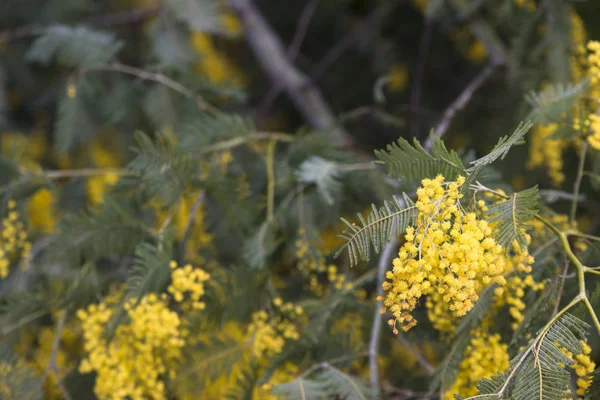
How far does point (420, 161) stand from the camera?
99 centimetres

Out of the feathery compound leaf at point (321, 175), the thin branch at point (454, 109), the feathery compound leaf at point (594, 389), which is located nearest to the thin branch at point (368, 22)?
the thin branch at point (454, 109)

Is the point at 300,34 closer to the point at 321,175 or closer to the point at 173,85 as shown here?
the point at 173,85

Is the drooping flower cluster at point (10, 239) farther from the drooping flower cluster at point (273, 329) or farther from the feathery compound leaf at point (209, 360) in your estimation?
the drooping flower cluster at point (273, 329)

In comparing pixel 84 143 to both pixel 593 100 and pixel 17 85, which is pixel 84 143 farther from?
pixel 593 100

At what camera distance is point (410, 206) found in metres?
0.90

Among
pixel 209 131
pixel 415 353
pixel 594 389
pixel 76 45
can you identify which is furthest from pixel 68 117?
pixel 594 389

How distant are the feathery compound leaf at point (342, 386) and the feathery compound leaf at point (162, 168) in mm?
550

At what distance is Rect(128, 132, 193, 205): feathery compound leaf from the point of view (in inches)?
52.5

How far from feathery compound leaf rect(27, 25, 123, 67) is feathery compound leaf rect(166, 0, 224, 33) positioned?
26cm

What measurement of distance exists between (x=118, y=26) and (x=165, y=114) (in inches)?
42.5

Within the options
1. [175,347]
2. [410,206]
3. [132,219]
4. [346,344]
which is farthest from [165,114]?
[410,206]

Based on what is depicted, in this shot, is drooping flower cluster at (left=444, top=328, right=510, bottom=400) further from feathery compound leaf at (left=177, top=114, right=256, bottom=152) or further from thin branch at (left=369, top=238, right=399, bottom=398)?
feathery compound leaf at (left=177, top=114, right=256, bottom=152)

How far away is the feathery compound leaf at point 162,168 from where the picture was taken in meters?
1.33

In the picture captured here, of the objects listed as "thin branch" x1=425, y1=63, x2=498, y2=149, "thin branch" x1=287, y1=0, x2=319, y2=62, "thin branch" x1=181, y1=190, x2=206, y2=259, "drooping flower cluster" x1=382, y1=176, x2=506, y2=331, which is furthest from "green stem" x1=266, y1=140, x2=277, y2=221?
"thin branch" x1=287, y1=0, x2=319, y2=62
